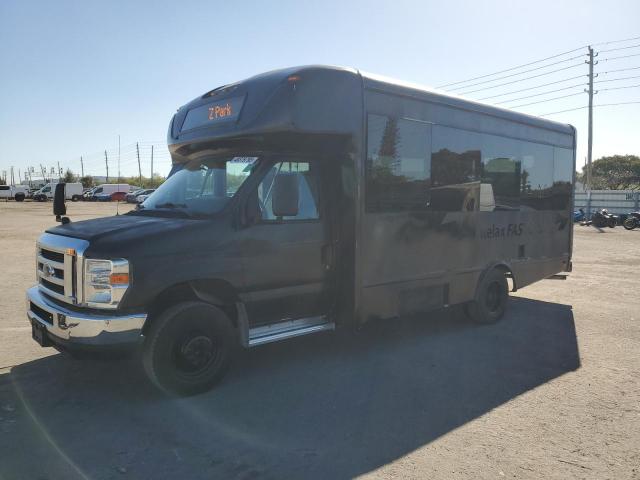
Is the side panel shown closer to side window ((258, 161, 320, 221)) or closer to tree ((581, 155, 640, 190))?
side window ((258, 161, 320, 221))

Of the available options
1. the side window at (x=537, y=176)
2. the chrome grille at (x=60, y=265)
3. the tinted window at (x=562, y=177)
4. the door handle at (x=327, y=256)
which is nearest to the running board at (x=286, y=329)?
the door handle at (x=327, y=256)

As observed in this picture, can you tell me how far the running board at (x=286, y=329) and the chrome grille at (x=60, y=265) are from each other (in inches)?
66.2

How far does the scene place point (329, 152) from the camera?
18.6 ft

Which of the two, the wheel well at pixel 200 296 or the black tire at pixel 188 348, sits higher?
the wheel well at pixel 200 296

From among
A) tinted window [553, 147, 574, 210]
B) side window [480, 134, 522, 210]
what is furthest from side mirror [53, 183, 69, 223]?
tinted window [553, 147, 574, 210]

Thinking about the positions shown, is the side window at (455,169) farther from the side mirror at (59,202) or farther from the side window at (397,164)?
the side mirror at (59,202)

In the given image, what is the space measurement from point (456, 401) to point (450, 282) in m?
2.42

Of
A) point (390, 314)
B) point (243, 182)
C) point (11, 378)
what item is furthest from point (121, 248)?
point (390, 314)

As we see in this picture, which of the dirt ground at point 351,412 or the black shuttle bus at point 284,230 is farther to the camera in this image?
the black shuttle bus at point 284,230

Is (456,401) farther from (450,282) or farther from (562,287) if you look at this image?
(562,287)

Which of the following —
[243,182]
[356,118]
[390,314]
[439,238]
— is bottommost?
[390,314]

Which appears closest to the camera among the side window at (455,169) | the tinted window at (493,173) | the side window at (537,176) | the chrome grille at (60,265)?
the chrome grille at (60,265)

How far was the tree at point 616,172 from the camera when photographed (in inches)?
2776

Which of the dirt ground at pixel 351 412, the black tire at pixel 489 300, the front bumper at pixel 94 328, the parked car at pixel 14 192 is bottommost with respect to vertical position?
the dirt ground at pixel 351 412
